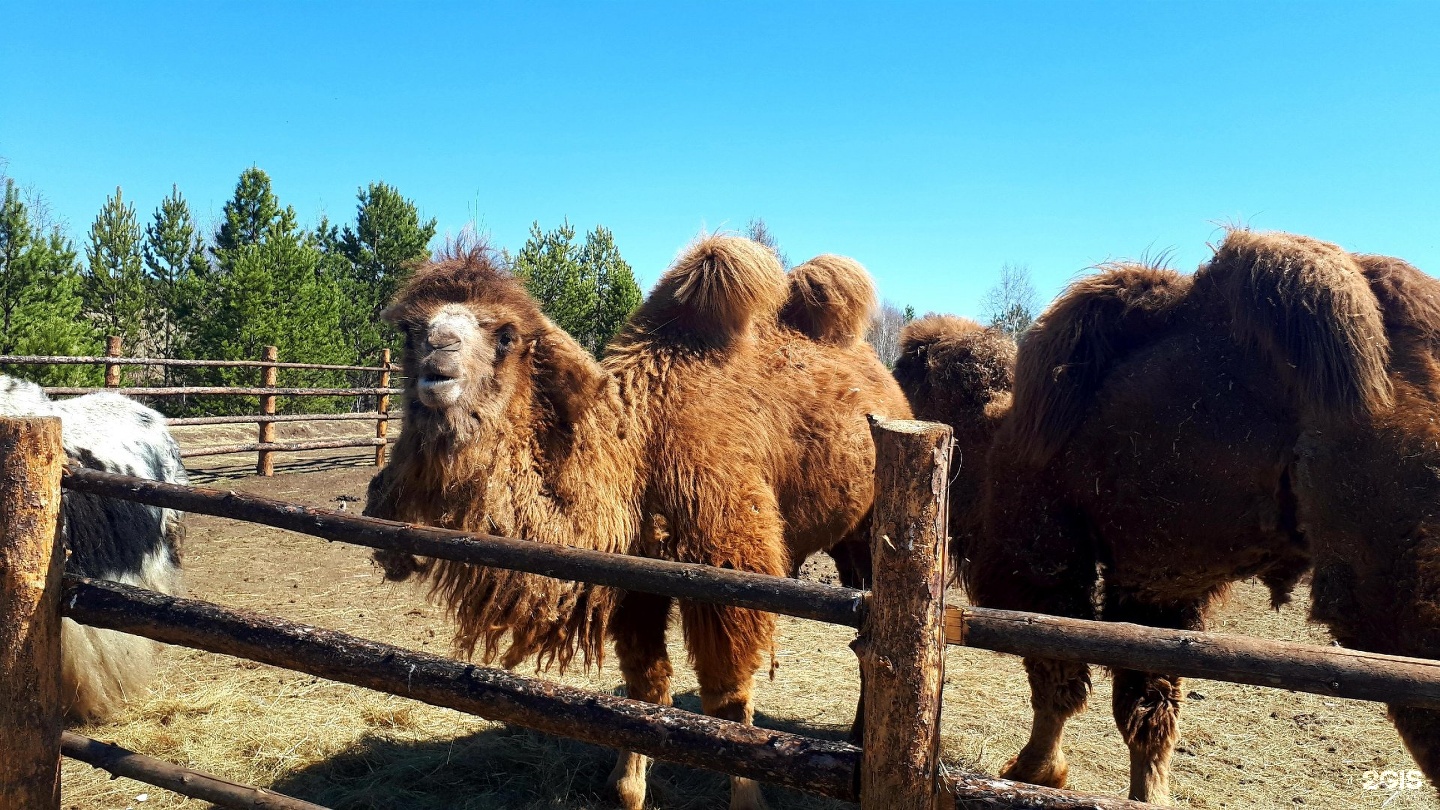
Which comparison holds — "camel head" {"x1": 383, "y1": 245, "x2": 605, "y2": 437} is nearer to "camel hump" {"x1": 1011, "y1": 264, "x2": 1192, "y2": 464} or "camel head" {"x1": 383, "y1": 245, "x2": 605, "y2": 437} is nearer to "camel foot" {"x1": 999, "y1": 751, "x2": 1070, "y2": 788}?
"camel hump" {"x1": 1011, "y1": 264, "x2": 1192, "y2": 464}

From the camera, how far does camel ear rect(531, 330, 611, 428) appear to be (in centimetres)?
371

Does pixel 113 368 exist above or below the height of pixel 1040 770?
above

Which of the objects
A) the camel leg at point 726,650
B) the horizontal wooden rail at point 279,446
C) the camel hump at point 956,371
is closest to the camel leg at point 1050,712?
the camel leg at point 726,650

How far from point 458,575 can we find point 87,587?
126 cm

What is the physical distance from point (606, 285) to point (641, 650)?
23.1 meters

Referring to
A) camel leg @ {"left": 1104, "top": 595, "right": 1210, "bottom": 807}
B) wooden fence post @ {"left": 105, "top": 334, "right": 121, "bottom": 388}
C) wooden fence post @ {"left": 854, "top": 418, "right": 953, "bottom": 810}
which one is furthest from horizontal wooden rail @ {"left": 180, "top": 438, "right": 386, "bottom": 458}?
wooden fence post @ {"left": 854, "top": 418, "right": 953, "bottom": 810}

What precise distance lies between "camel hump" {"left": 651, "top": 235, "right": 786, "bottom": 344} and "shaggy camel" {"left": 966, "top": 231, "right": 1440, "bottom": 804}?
1366 mm

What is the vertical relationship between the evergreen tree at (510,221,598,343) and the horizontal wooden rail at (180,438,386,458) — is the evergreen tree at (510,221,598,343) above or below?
above

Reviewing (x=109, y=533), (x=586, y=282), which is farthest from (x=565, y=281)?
(x=109, y=533)

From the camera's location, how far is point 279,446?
14172mm

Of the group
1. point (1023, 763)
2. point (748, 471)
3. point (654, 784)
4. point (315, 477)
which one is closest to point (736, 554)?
point (748, 471)

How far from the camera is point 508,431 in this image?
3.55 m

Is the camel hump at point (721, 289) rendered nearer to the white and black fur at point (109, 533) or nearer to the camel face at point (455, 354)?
the camel face at point (455, 354)

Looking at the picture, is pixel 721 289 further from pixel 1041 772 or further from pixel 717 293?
pixel 1041 772
